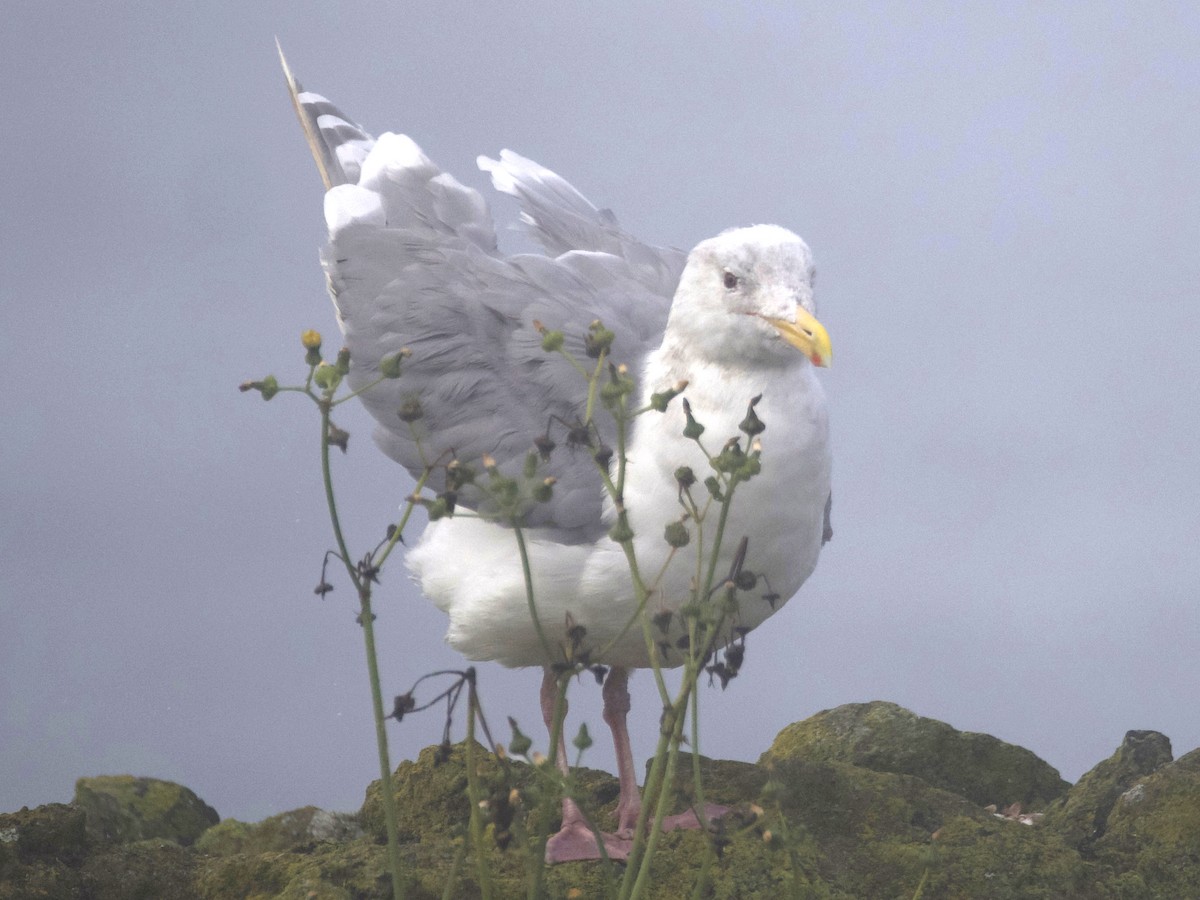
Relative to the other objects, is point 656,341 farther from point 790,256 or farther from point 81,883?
point 81,883

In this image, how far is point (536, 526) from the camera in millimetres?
5457

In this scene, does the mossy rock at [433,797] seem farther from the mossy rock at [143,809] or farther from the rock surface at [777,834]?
the mossy rock at [143,809]

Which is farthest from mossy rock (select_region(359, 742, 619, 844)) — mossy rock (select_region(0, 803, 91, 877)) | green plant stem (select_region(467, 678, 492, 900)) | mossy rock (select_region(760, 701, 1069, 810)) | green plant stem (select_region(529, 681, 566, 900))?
green plant stem (select_region(529, 681, 566, 900))

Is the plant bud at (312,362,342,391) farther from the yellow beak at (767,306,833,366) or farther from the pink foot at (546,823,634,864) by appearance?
the pink foot at (546,823,634,864)

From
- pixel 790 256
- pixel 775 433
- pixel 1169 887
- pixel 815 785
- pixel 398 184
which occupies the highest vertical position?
pixel 398 184

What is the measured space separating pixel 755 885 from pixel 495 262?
8.62 feet

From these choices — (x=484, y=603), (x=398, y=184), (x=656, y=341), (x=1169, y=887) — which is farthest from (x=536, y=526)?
(x=1169, y=887)

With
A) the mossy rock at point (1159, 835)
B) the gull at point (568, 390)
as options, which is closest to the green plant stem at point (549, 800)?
the gull at point (568, 390)

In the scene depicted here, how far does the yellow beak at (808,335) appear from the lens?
4809 mm

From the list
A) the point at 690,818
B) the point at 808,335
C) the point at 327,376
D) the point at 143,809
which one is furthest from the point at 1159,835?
the point at 143,809

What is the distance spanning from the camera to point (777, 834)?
3.36m

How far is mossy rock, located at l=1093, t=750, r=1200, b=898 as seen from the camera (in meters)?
5.50

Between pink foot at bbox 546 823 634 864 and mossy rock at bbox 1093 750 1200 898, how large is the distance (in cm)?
181

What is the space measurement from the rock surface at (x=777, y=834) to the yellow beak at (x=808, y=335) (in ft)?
4.66
